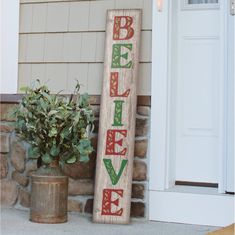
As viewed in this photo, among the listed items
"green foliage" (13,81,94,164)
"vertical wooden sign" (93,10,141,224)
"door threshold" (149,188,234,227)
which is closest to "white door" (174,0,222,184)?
"door threshold" (149,188,234,227)

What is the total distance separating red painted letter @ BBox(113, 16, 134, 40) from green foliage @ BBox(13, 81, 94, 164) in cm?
54

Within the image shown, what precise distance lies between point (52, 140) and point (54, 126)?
107 millimetres

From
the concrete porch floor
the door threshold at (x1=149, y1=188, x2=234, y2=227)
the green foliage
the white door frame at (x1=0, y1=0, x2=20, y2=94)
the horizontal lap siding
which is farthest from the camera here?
the white door frame at (x1=0, y1=0, x2=20, y2=94)

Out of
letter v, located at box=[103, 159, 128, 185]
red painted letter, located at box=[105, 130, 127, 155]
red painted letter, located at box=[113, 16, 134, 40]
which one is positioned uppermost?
red painted letter, located at box=[113, 16, 134, 40]

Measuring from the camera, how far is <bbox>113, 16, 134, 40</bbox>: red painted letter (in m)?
3.56

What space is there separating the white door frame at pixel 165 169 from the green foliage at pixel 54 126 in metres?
0.49

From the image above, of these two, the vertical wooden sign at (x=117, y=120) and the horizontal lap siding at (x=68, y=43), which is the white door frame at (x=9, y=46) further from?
the vertical wooden sign at (x=117, y=120)

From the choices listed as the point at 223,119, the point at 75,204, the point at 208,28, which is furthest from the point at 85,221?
the point at 208,28

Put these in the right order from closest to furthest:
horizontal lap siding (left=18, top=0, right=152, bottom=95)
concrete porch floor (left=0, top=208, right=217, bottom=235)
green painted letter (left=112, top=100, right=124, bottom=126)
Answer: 1. concrete porch floor (left=0, top=208, right=217, bottom=235)
2. green painted letter (left=112, top=100, right=124, bottom=126)
3. horizontal lap siding (left=18, top=0, right=152, bottom=95)

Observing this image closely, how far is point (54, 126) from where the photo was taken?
127 inches

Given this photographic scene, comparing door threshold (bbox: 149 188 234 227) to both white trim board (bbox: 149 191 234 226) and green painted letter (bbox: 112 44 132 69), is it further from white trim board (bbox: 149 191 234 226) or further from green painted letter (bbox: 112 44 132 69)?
green painted letter (bbox: 112 44 132 69)

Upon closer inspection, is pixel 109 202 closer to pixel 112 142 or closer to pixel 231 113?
pixel 112 142

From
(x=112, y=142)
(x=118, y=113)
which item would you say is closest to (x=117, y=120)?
(x=118, y=113)

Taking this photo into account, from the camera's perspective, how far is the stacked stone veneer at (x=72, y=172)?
3.49m
